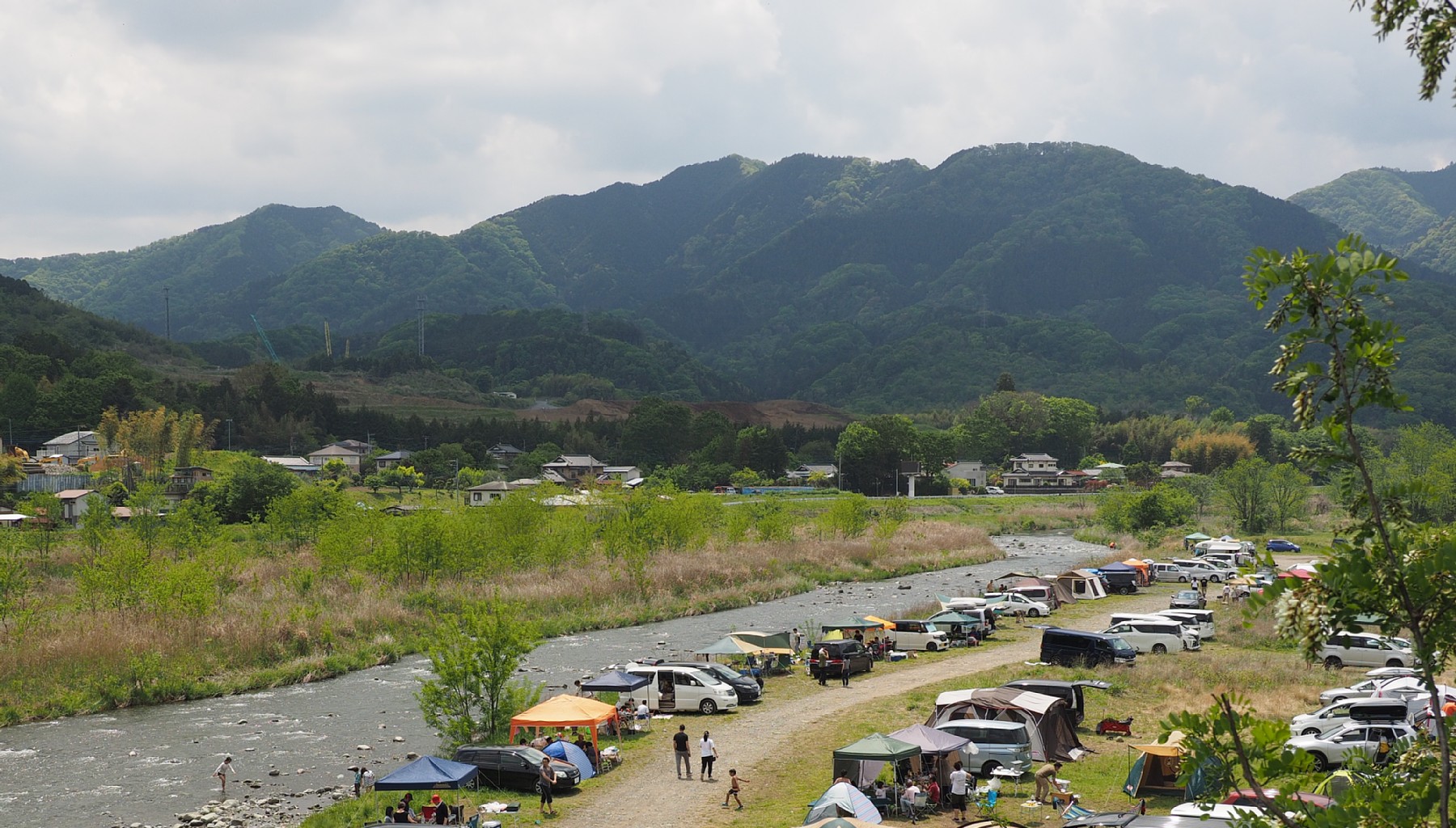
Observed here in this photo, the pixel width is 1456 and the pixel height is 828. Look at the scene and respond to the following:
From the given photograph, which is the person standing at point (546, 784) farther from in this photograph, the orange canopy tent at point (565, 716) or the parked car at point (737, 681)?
the parked car at point (737, 681)

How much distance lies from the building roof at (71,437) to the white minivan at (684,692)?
4017 inches

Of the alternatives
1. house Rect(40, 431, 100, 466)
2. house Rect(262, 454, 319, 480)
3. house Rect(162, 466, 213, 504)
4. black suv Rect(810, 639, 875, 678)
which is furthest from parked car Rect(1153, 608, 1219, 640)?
house Rect(40, 431, 100, 466)

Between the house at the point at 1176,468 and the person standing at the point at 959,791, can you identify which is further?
the house at the point at 1176,468

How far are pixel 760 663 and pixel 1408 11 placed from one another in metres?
33.8

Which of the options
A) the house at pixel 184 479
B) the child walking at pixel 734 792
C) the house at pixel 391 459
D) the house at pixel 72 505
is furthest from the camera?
the house at pixel 391 459

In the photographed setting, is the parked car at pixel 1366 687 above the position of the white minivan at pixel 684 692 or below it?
above

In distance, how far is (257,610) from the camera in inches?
1788

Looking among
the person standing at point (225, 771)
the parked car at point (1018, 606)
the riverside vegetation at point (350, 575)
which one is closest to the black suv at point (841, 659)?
the riverside vegetation at point (350, 575)

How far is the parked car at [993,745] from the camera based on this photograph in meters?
24.1

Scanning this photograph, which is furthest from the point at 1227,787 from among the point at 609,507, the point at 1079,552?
the point at 1079,552

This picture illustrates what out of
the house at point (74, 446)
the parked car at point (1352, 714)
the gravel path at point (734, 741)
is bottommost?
the gravel path at point (734, 741)

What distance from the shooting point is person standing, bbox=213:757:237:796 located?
25.2 m

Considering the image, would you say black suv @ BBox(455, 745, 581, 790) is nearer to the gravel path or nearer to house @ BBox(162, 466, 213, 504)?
the gravel path

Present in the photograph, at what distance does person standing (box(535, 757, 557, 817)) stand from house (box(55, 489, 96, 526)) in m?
65.6
